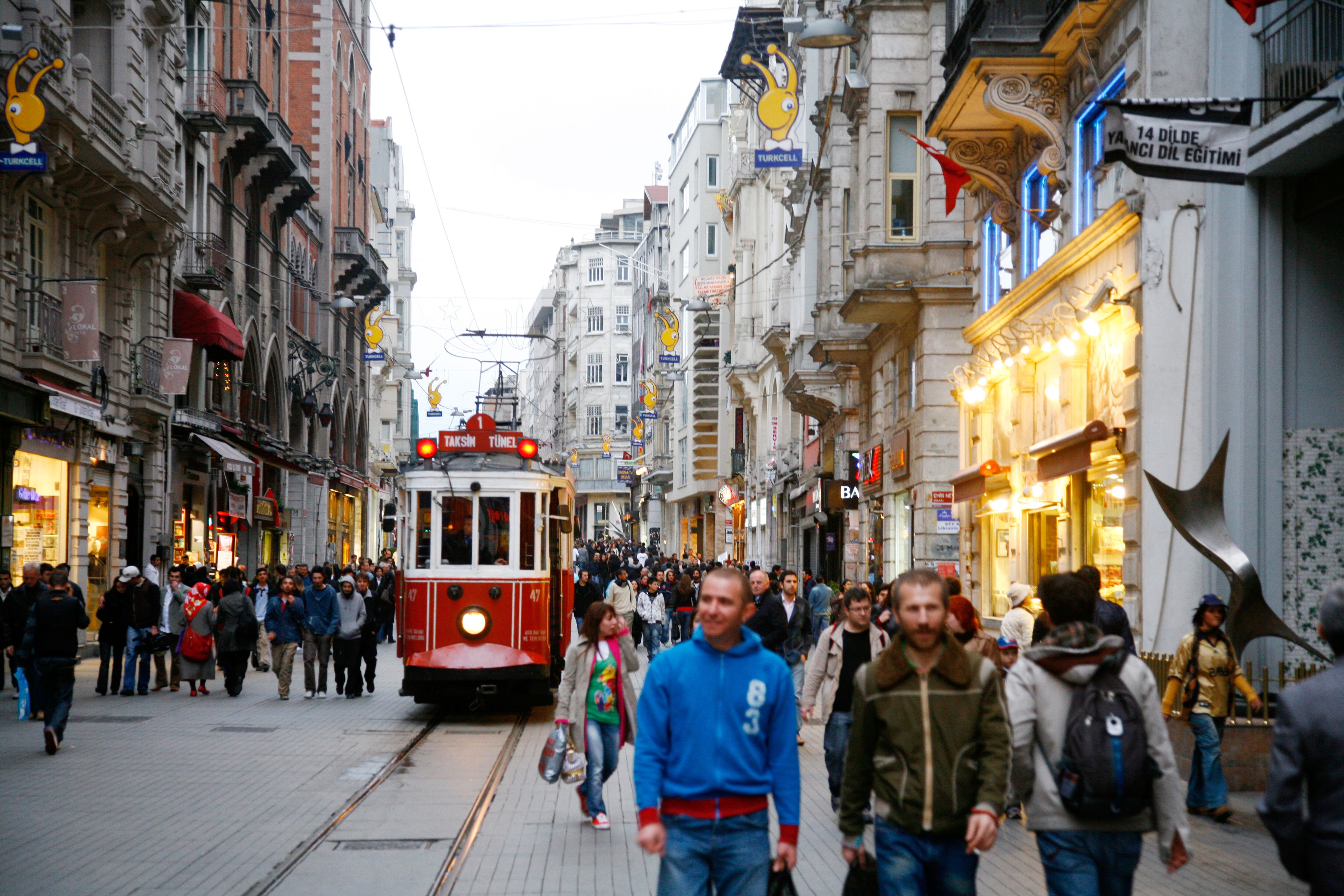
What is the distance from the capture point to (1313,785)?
14.1ft

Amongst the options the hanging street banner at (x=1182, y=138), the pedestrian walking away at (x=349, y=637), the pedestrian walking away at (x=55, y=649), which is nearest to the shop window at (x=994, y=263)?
the pedestrian walking away at (x=349, y=637)

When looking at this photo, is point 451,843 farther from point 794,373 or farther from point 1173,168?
point 794,373

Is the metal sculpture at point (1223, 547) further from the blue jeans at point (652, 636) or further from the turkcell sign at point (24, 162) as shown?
A: the turkcell sign at point (24, 162)

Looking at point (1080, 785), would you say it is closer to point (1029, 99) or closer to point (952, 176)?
point (1029, 99)

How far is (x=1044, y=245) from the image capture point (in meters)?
19.2

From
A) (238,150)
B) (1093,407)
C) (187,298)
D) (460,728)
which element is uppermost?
(238,150)

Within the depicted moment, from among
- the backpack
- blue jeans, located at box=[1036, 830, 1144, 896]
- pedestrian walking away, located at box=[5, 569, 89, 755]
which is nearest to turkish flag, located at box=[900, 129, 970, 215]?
pedestrian walking away, located at box=[5, 569, 89, 755]

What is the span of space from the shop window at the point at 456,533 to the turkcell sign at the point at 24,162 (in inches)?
285

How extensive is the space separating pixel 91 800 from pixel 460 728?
565 cm

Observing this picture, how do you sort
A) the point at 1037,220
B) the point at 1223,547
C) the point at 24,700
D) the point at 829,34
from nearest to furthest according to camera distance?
the point at 1223,547
the point at 24,700
the point at 1037,220
the point at 829,34

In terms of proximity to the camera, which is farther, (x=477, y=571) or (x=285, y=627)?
(x=285, y=627)

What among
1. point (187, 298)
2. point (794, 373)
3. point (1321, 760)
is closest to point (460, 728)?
point (1321, 760)

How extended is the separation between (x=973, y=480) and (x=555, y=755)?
43.3 ft

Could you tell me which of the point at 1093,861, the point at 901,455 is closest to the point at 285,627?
the point at 901,455
